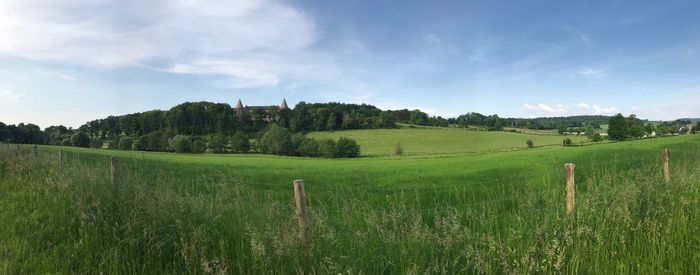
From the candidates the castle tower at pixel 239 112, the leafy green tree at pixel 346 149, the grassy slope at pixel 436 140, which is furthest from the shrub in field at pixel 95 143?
the leafy green tree at pixel 346 149

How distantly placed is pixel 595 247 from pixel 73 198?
9090 mm

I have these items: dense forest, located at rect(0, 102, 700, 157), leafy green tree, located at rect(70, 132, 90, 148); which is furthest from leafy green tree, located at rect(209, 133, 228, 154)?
leafy green tree, located at rect(70, 132, 90, 148)

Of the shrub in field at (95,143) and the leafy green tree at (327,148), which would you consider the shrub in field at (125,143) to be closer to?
the shrub in field at (95,143)

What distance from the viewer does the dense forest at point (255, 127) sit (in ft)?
319

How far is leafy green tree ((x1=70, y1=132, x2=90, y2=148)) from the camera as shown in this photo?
10206 cm

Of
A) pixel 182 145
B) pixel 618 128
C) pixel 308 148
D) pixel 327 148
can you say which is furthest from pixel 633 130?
pixel 182 145

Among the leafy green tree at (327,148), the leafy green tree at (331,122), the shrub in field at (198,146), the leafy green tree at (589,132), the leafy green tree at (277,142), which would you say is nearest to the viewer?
the leafy green tree at (327,148)

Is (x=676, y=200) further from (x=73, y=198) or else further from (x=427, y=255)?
(x=73, y=198)

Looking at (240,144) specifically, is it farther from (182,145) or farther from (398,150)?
(398,150)

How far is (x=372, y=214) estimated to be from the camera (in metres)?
5.67

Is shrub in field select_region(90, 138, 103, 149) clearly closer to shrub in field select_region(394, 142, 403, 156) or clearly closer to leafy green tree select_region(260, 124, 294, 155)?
leafy green tree select_region(260, 124, 294, 155)

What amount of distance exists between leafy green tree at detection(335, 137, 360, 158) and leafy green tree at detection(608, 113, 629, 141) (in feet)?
208

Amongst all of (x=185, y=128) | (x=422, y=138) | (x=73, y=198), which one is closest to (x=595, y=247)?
(x=73, y=198)

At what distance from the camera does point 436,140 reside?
100188 millimetres
